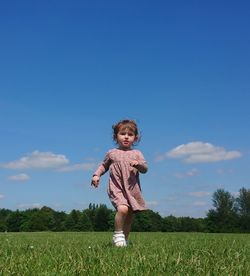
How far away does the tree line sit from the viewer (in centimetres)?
11894

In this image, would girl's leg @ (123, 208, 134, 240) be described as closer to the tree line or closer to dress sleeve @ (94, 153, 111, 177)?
dress sleeve @ (94, 153, 111, 177)

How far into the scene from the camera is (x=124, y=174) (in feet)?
28.7

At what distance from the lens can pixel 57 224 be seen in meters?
126

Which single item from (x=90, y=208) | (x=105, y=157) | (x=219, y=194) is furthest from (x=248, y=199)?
(x=105, y=157)

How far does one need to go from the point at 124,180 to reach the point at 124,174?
0.35ft

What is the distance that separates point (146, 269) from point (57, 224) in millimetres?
124934

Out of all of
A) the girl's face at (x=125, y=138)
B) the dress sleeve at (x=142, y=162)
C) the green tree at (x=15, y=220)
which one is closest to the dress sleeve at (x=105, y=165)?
the girl's face at (x=125, y=138)

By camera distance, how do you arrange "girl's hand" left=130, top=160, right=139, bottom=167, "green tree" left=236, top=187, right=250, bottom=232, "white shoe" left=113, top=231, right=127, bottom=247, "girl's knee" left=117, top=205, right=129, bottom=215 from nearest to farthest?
"white shoe" left=113, top=231, right=127, bottom=247 → "girl's hand" left=130, top=160, right=139, bottom=167 → "girl's knee" left=117, top=205, right=129, bottom=215 → "green tree" left=236, top=187, right=250, bottom=232

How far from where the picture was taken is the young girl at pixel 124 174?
27.9 ft

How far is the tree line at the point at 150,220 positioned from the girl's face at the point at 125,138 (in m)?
108

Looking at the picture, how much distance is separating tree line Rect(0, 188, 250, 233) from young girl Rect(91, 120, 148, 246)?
4268 inches

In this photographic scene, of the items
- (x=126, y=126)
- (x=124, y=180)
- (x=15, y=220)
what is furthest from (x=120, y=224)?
(x=15, y=220)

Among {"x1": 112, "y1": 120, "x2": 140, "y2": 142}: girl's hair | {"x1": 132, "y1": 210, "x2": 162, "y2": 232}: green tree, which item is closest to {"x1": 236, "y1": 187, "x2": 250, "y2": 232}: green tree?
{"x1": 132, "y1": 210, "x2": 162, "y2": 232}: green tree

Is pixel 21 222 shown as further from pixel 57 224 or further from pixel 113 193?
pixel 113 193
